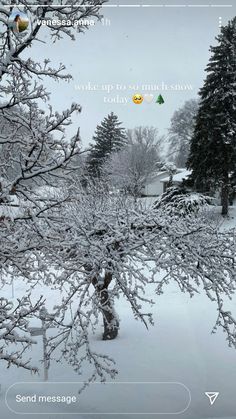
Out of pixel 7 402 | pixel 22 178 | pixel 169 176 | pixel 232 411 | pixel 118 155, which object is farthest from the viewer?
pixel 169 176

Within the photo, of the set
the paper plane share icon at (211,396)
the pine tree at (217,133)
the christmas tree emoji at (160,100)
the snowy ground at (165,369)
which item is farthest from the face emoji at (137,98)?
the paper plane share icon at (211,396)

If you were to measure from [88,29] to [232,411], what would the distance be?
3406 millimetres

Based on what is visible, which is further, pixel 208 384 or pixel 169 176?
pixel 169 176

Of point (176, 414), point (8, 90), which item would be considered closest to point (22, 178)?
point (8, 90)

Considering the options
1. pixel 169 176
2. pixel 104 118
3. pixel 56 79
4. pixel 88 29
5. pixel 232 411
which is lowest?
pixel 232 411

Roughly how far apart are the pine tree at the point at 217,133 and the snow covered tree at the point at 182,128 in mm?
169

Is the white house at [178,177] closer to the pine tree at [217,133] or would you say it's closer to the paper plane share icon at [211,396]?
the pine tree at [217,133]

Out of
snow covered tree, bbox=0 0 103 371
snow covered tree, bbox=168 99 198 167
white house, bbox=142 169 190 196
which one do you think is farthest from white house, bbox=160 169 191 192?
snow covered tree, bbox=0 0 103 371

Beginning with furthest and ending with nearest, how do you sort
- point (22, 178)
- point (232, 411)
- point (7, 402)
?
point (232, 411) < point (7, 402) < point (22, 178)

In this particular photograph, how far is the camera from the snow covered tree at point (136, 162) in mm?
4203

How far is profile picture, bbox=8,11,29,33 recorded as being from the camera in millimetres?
2736

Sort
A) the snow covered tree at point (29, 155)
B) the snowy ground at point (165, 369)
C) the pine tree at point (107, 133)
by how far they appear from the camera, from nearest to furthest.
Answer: the snow covered tree at point (29, 155), the snowy ground at point (165, 369), the pine tree at point (107, 133)

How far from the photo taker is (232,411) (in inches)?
128

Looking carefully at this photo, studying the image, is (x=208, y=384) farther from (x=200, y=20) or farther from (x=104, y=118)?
(x=200, y=20)
